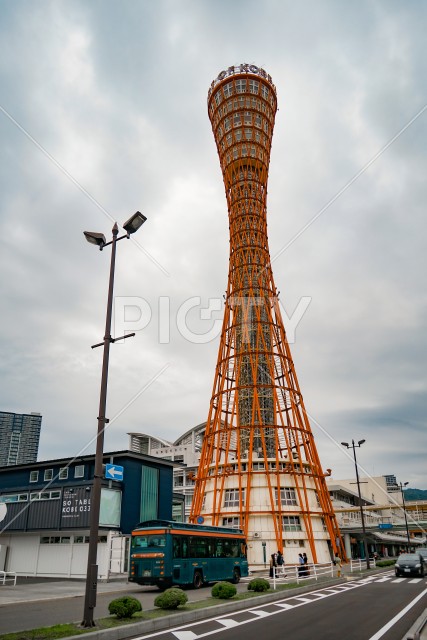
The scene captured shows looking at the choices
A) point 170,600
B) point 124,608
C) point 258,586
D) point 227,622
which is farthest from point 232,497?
point 124,608

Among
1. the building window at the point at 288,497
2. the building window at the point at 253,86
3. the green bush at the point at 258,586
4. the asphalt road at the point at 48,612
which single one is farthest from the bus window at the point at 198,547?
the building window at the point at 253,86

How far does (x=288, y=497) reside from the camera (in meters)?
39.3

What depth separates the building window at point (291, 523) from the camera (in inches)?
1483

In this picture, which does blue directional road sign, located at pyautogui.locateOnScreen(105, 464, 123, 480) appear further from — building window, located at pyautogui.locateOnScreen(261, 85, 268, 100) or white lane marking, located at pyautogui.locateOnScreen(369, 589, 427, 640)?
building window, located at pyautogui.locateOnScreen(261, 85, 268, 100)

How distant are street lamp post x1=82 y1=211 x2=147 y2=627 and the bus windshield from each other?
435 inches

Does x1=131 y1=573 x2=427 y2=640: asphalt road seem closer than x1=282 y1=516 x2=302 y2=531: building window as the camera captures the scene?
Yes

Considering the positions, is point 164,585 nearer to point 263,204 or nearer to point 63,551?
point 63,551

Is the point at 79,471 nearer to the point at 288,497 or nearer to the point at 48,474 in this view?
the point at 48,474

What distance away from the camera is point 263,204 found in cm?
4853

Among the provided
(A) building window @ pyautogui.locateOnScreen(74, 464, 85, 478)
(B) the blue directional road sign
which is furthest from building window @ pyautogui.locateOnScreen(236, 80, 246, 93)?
(B) the blue directional road sign

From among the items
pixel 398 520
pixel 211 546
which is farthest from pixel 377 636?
pixel 398 520

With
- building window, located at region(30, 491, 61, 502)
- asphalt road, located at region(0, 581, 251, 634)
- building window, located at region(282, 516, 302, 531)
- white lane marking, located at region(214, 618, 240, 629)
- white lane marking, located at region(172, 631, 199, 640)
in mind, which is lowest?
white lane marking, located at region(214, 618, 240, 629)

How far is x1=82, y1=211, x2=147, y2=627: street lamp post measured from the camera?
38.2 feet

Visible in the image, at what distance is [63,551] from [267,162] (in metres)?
39.8
